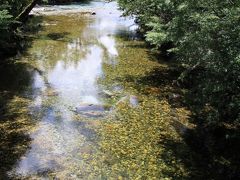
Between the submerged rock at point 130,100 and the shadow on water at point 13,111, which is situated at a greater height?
the shadow on water at point 13,111

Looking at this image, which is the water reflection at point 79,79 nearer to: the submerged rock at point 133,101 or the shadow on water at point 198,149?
the submerged rock at point 133,101

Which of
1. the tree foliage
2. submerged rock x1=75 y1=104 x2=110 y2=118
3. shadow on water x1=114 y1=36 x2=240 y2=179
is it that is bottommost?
shadow on water x1=114 y1=36 x2=240 y2=179

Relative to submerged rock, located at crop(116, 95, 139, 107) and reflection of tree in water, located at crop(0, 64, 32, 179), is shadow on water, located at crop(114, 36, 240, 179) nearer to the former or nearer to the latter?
submerged rock, located at crop(116, 95, 139, 107)

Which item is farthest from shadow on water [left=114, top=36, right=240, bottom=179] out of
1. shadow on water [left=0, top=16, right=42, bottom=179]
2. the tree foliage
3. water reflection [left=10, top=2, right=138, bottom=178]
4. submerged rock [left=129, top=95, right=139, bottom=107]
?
shadow on water [left=0, top=16, right=42, bottom=179]

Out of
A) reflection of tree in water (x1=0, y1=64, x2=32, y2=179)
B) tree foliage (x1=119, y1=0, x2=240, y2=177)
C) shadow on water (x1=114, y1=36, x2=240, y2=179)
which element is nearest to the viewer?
tree foliage (x1=119, y1=0, x2=240, y2=177)

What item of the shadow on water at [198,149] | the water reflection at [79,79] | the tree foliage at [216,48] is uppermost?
the tree foliage at [216,48]

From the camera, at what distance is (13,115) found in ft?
55.0

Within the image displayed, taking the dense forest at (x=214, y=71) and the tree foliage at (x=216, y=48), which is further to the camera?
the dense forest at (x=214, y=71)

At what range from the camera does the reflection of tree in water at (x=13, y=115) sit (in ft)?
44.1

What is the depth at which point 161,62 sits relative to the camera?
27406mm

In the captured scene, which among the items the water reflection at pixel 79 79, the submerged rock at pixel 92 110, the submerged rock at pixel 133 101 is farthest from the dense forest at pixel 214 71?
the water reflection at pixel 79 79

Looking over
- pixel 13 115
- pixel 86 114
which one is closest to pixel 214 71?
pixel 86 114

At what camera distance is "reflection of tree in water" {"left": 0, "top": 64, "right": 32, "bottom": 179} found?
13.4m

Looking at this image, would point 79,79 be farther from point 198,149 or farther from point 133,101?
point 198,149
